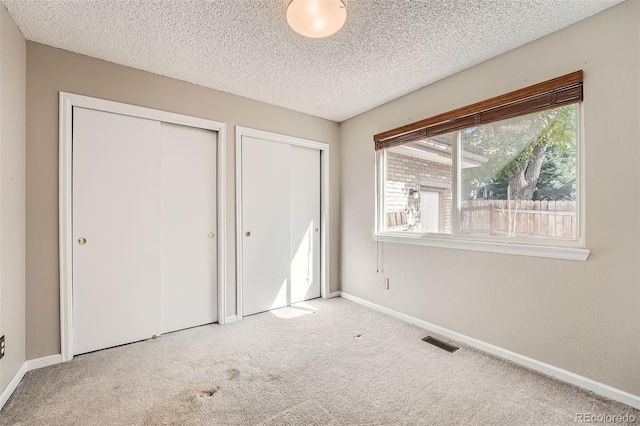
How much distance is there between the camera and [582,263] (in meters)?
1.91

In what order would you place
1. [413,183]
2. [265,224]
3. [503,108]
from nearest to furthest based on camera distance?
[503,108], [413,183], [265,224]

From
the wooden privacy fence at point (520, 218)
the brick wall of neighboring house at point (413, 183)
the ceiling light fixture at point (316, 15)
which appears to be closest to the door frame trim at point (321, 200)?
the brick wall of neighboring house at point (413, 183)

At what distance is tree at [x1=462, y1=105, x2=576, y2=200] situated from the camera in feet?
6.75

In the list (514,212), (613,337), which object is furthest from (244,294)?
(613,337)

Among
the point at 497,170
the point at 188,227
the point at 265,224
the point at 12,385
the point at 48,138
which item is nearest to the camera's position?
the point at 12,385

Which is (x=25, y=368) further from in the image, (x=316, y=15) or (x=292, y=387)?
(x=316, y=15)

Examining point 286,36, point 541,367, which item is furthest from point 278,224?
point 541,367

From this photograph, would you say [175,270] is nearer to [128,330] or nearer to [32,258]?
[128,330]

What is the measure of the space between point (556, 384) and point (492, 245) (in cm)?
101

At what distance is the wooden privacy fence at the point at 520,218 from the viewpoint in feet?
6.73

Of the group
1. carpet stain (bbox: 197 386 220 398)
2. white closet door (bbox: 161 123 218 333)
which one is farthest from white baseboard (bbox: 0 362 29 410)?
carpet stain (bbox: 197 386 220 398)

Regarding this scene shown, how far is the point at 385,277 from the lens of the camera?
333cm

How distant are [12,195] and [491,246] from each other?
3.52 meters

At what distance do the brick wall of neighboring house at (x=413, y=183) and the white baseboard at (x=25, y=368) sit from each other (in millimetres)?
3334
